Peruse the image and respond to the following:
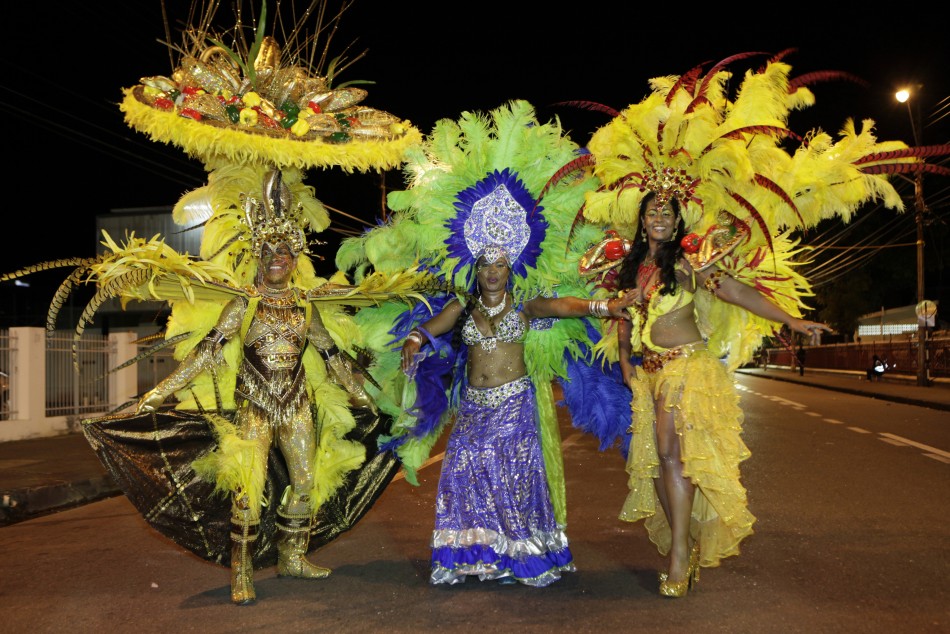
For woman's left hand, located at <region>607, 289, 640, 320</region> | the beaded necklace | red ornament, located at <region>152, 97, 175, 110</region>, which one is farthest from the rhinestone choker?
red ornament, located at <region>152, 97, 175, 110</region>

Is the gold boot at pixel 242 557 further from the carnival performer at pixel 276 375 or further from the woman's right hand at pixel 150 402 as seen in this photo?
the woman's right hand at pixel 150 402

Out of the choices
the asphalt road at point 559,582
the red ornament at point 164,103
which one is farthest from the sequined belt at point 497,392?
the red ornament at point 164,103

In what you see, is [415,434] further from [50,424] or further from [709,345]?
[50,424]

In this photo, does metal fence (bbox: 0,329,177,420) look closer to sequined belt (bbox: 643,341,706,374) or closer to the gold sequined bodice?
the gold sequined bodice

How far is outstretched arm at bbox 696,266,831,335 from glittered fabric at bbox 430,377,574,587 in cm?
127

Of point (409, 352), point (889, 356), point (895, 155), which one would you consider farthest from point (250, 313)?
point (889, 356)

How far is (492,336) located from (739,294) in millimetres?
1481

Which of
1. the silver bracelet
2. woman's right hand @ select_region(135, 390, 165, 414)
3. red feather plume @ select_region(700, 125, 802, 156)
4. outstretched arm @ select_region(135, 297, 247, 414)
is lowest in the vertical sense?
woman's right hand @ select_region(135, 390, 165, 414)

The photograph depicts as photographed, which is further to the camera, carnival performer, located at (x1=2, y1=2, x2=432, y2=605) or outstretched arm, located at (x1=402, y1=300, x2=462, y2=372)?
outstretched arm, located at (x1=402, y1=300, x2=462, y2=372)

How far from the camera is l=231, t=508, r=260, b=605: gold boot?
4711 mm

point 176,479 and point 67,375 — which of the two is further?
point 67,375

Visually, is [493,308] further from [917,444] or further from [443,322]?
[917,444]

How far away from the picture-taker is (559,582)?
5.00 meters

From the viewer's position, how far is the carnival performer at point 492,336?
5.06m
